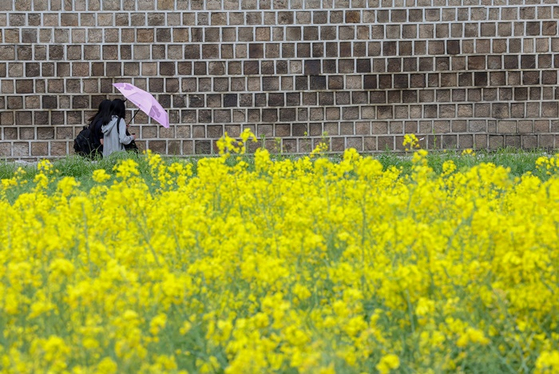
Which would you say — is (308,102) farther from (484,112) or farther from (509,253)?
(509,253)

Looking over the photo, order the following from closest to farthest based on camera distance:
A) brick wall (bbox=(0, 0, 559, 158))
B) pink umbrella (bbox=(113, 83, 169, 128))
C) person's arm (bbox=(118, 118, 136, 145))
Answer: pink umbrella (bbox=(113, 83, 169, 128)), person's arm (bbox=(118, 118, 136, 145)), brick wall (bbox=(0, 0, 559, 158))

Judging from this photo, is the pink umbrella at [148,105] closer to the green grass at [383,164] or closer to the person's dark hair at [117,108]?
the person's dark hair at [117,108]

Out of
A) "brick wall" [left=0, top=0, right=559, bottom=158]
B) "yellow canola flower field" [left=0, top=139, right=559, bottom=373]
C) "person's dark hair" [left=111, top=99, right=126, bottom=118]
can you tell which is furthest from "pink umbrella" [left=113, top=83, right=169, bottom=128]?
"yellow canola flower field" [left=0, top=139, right=559, bottom=373]

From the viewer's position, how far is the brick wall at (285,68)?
427 inches

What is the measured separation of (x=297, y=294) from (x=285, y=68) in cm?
797

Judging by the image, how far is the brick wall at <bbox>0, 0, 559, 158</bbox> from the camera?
35.6ft

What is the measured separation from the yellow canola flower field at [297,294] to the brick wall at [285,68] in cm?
682

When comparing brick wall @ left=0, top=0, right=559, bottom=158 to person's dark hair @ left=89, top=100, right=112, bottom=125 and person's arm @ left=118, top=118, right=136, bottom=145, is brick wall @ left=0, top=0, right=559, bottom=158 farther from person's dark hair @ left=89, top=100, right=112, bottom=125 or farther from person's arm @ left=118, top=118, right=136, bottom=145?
person's arm @ left=118, top=118, right=136, bottom=145

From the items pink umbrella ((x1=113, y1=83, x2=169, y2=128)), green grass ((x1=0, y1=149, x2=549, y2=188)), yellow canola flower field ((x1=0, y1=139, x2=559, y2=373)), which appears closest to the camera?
yellow canola flower field ((x1=0, y1=139, x2=559, y2=373))

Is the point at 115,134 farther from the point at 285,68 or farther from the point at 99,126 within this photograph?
the point at 285,68

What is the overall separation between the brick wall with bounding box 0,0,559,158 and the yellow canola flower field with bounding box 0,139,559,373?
6820mm

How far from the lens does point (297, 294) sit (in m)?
3.09

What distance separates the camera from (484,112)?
1098 cm

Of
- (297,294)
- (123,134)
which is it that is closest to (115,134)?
(123,134)
